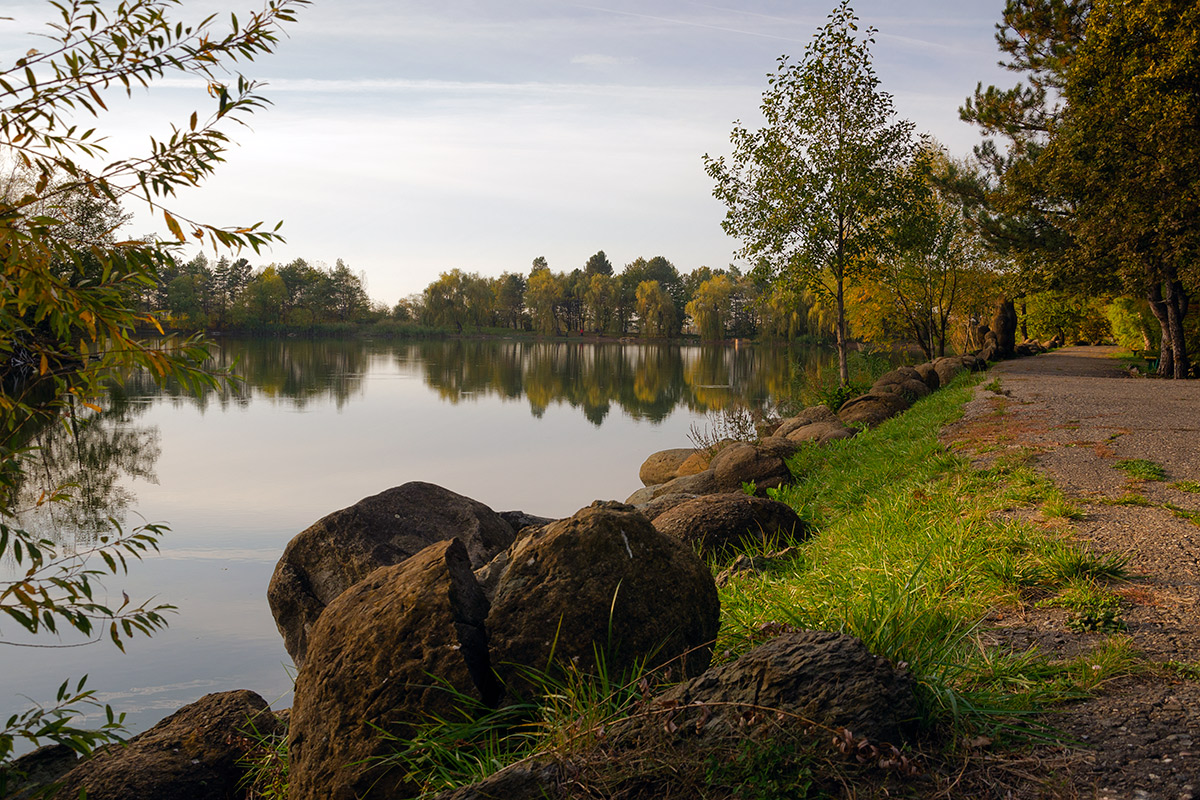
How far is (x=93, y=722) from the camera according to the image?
629 centimetres

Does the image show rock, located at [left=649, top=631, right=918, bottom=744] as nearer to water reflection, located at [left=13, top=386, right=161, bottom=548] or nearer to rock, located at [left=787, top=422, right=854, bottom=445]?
water reflection, located at [left=13, top=386, right=161, bottom=548]

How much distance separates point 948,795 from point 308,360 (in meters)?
53.4

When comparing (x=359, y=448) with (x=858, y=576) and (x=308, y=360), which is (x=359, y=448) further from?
(x=308, y=360)

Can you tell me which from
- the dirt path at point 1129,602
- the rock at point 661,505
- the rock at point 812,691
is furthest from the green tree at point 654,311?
the rock at point 812,691

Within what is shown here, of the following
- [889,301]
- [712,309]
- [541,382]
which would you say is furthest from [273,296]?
[889,301]

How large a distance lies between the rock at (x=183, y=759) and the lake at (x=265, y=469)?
196 cm

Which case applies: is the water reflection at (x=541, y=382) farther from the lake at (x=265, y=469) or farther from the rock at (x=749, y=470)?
the rock at (x=749, y=470)

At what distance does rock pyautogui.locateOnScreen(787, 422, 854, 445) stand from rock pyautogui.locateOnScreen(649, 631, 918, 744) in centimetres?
1071

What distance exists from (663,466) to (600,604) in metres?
13.3

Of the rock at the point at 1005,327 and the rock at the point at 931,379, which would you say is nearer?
the rock at the point at 931,379

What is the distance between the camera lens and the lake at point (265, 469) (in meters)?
7.39

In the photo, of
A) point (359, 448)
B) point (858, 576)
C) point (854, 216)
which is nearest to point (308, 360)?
point (359, 448)

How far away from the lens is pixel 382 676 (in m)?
3.33

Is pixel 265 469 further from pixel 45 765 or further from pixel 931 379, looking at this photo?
pixel 931 379
